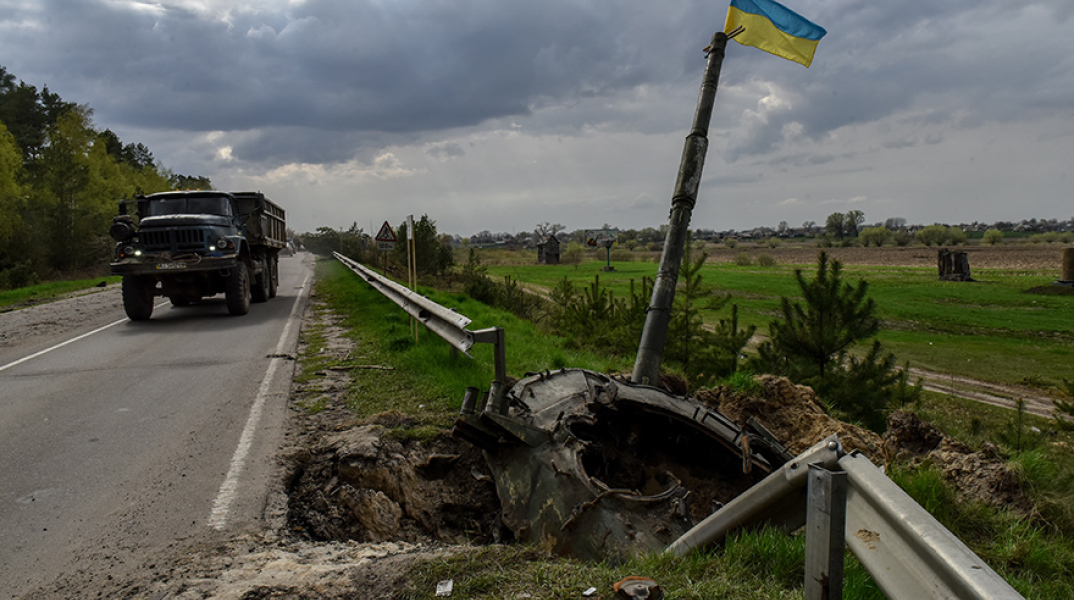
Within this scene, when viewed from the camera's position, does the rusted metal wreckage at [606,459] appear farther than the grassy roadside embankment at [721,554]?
Yes

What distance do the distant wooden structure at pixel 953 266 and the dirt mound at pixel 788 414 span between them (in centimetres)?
4794

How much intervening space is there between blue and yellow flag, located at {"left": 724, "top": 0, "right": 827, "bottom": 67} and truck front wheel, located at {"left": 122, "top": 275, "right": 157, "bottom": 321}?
1257cm

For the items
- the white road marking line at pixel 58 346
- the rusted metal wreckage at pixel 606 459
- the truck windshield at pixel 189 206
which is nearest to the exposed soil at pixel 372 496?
the rusted metal wreckage at pixel 606 459

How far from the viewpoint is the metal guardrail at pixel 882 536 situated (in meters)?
1.53

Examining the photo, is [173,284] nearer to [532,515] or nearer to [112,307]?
[112,307]

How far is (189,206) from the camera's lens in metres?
14.2

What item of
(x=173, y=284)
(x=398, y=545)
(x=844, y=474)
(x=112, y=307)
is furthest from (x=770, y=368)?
(x=112, y=307)

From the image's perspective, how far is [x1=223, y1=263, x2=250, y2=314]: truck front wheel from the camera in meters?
13.4

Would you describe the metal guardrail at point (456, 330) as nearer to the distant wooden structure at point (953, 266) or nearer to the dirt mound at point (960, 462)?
the dirt mound at point (960, 462)

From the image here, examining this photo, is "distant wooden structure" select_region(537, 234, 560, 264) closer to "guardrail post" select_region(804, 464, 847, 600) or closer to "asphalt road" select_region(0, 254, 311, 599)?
"asphalt road" select_region(0, 254, 311, 599)

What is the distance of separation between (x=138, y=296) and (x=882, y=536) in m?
14.7

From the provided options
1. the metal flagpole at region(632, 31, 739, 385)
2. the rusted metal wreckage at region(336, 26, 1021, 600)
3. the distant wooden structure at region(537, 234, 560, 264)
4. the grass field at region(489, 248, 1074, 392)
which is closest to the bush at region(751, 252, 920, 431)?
the grass field at region(489, 248, 1074, 392)

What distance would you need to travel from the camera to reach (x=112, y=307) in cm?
1599

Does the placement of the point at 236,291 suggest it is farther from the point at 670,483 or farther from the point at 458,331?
the point at 670,483
